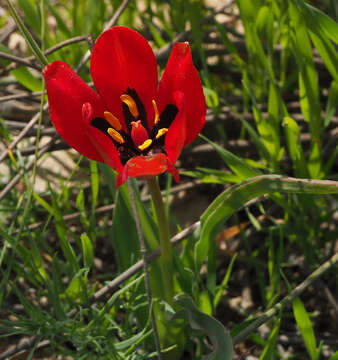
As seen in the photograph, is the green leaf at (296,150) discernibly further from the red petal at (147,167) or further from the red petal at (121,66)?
the red petal at (147,167)

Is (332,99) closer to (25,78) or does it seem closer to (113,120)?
(113,120)

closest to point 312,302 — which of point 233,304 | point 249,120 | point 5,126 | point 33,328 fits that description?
point 233,304

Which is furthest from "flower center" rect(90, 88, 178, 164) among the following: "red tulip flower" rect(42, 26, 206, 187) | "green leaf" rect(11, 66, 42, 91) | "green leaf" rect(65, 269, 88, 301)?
"green leaf" rect(11, 66, 42, 91)

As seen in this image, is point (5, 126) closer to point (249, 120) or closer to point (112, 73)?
point (112, 73)

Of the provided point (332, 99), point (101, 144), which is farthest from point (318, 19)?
point (101, 144)

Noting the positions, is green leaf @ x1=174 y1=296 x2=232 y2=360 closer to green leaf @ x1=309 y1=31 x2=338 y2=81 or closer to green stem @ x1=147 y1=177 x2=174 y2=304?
green stem @ x1=147 y1=177 x2=174 y2=304
